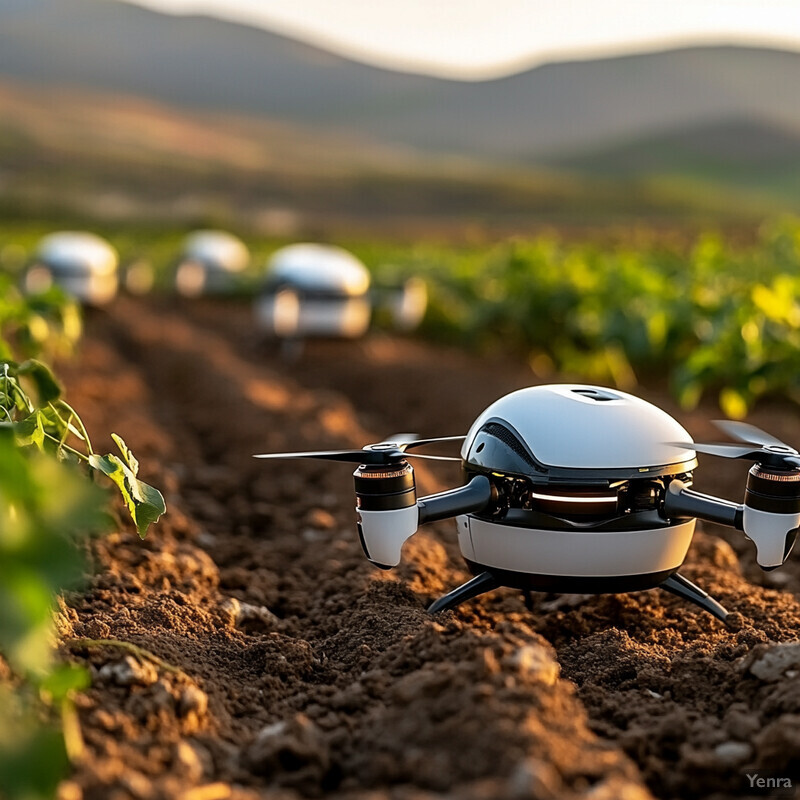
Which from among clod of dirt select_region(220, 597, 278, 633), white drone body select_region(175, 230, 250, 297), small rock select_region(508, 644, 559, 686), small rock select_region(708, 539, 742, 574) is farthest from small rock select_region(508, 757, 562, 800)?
white drone body select_region(175, 230, 250, 297)

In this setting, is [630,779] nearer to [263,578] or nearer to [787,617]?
[787,617]

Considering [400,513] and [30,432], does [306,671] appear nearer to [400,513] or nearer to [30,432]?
[400,513]

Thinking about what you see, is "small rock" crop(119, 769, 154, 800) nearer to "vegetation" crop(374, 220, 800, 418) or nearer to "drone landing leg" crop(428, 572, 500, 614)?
"drone landing leg" crop(428, 572, 500, 614)

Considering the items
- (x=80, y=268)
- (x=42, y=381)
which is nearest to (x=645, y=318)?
(x=42, y=381)

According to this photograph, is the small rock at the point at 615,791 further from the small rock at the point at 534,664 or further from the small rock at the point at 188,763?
the small rock at the point at 188,763

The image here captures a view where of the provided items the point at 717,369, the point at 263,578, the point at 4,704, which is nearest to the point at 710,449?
the point at 263,578

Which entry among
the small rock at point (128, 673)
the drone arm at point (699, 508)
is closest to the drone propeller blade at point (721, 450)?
the drone arm at point (699, 508)
